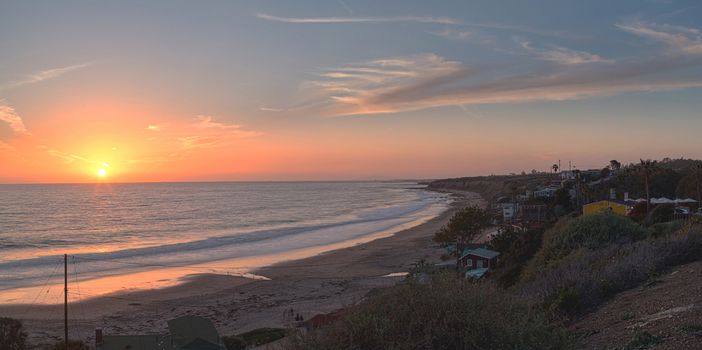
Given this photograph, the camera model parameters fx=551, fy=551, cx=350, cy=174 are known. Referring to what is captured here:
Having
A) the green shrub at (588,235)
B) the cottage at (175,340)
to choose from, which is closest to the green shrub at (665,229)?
the green shrub at (588,235)

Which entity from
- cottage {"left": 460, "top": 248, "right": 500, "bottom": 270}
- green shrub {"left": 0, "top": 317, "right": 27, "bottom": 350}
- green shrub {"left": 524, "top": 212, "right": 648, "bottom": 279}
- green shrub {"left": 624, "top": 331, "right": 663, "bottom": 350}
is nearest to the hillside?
green shrub {"left": 624, "top": 331, "right": 663, "bottom": 350}

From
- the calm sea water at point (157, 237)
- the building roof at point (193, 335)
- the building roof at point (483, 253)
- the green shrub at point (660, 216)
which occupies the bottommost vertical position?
the calm sea water at point (157, 237)

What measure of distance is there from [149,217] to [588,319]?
3326 inches

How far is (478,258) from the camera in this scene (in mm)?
32844

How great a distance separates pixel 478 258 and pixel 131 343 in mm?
20877

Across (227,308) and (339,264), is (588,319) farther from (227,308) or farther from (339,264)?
(339,264)

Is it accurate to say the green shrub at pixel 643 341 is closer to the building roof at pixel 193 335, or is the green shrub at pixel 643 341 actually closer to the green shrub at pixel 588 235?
the green shrub at pixel 588 235

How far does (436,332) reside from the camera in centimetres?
617

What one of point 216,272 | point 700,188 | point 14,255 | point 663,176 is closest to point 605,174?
point 663,176

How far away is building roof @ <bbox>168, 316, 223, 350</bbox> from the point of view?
17.8m

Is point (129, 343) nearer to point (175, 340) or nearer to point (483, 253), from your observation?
point (175, 340)

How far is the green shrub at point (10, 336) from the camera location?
18.0 metres

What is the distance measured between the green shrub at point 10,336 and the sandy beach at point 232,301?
11.2 ft

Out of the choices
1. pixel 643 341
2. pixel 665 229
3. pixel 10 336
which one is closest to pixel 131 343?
pixel 10 336
